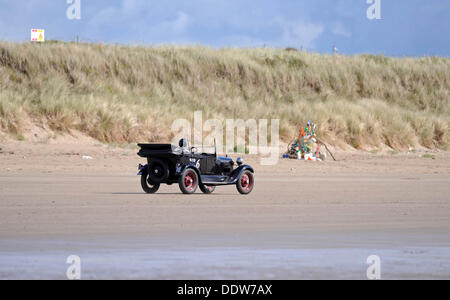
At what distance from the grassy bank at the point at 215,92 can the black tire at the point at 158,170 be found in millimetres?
13096

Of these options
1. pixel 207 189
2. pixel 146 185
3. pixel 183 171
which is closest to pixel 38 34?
pixel 207 189

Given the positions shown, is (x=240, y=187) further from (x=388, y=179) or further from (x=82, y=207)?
(x=388, y=179)

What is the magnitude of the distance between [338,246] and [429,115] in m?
35.1

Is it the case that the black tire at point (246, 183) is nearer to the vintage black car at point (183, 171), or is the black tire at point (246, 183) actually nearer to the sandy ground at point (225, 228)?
the vintage black car at point (183, 171)

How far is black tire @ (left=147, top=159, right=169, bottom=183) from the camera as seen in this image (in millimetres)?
16750

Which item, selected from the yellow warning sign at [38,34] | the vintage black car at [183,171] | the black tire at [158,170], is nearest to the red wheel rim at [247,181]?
the vintage black car at [183,171]

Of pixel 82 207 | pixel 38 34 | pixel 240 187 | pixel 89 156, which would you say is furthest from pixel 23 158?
pixel 38 34

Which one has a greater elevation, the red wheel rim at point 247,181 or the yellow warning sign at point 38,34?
the yellow warning sign at point 38,34

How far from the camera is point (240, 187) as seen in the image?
17.2 m

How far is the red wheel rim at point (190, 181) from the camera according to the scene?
16816 millimetres

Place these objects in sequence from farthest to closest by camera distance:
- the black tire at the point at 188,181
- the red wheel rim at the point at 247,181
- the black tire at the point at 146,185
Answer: the red wheel rim at the point at 247,181
the black tire at the point at 146,185
the black tire at the point at 188,181

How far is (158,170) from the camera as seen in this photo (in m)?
16.8

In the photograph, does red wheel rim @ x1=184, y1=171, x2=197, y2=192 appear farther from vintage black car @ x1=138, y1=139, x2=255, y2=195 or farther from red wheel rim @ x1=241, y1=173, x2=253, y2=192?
red wheel rim @ x1=241, y1=173, x2=253, y2=192

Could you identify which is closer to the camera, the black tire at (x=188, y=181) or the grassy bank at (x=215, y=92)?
the black tire at (x=188, y=181)
